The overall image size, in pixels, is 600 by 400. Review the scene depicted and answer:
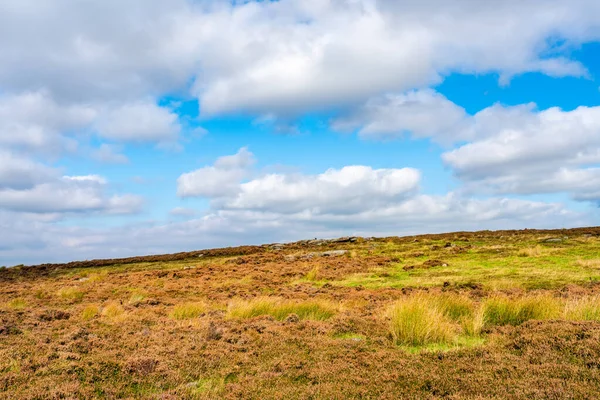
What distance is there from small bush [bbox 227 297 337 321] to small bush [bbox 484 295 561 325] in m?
5.05

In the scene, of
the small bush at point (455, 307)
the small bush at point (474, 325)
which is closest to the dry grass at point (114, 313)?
the small bush at point (455, 307)

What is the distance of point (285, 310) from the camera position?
1480 centimetres

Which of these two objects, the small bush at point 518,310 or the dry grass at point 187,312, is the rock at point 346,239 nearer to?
the dry grass at point 187,312

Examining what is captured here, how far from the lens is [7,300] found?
22.8 metres

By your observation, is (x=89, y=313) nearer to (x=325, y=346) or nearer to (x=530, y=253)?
(x=325, y=346)

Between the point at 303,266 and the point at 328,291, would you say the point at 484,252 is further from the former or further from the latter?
the point at 328,291

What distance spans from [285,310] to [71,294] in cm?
1487

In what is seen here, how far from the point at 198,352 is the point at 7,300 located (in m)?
19.0

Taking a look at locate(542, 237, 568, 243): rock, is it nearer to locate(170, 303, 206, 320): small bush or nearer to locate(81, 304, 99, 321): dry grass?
locate(170, 303, 206, 320): small bush

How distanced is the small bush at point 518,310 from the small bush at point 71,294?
66.1 ft

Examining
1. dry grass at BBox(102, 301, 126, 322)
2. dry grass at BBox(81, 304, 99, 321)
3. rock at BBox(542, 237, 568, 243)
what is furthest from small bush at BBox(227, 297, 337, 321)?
rock at BBox(542, 237, 568, 243)

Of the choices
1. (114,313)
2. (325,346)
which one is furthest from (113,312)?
(325,346)

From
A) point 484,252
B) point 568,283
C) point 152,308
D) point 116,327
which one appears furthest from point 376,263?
point 116,327

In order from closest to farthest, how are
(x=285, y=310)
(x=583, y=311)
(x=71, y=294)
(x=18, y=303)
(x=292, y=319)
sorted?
(x=583, y=311)
(x=292, y=319)
(x=285, y=310)
(x=18, y=303)
(x=71, y=294)
